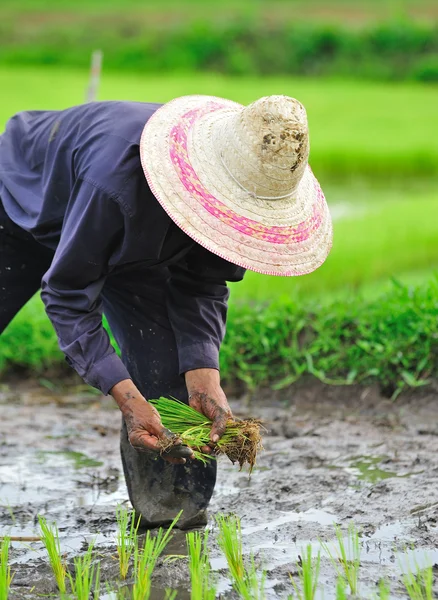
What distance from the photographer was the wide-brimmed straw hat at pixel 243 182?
2.48m

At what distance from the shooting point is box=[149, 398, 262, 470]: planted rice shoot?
293cm

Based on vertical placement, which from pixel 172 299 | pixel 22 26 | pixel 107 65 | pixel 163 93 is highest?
pixel 22 26

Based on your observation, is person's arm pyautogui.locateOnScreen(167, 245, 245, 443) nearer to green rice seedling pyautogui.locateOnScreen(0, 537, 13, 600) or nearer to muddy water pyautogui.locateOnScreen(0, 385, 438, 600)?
muddy water pyautogui.locateOnScreen(0, 385, 438, 600)

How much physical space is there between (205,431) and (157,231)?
70 centimetres

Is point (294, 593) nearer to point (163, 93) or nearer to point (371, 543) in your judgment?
point (371, 543)

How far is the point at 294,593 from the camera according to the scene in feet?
8.79

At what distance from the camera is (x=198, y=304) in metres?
3.14

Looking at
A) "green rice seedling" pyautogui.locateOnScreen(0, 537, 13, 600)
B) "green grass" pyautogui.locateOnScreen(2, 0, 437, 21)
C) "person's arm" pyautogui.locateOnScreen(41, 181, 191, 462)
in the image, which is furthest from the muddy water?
"green grass" pyautogui.locateOnScreen(2, 0, 437, 21)

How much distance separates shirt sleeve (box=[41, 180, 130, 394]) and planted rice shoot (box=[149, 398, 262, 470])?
1.25 feet

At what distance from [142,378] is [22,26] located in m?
15.9

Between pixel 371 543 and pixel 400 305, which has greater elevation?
pixel 400 305

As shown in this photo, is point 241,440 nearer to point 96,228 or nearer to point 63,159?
point 96,228

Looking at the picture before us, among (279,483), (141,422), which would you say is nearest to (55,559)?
(141,422)

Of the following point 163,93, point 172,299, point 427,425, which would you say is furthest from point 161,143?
point 163,93
